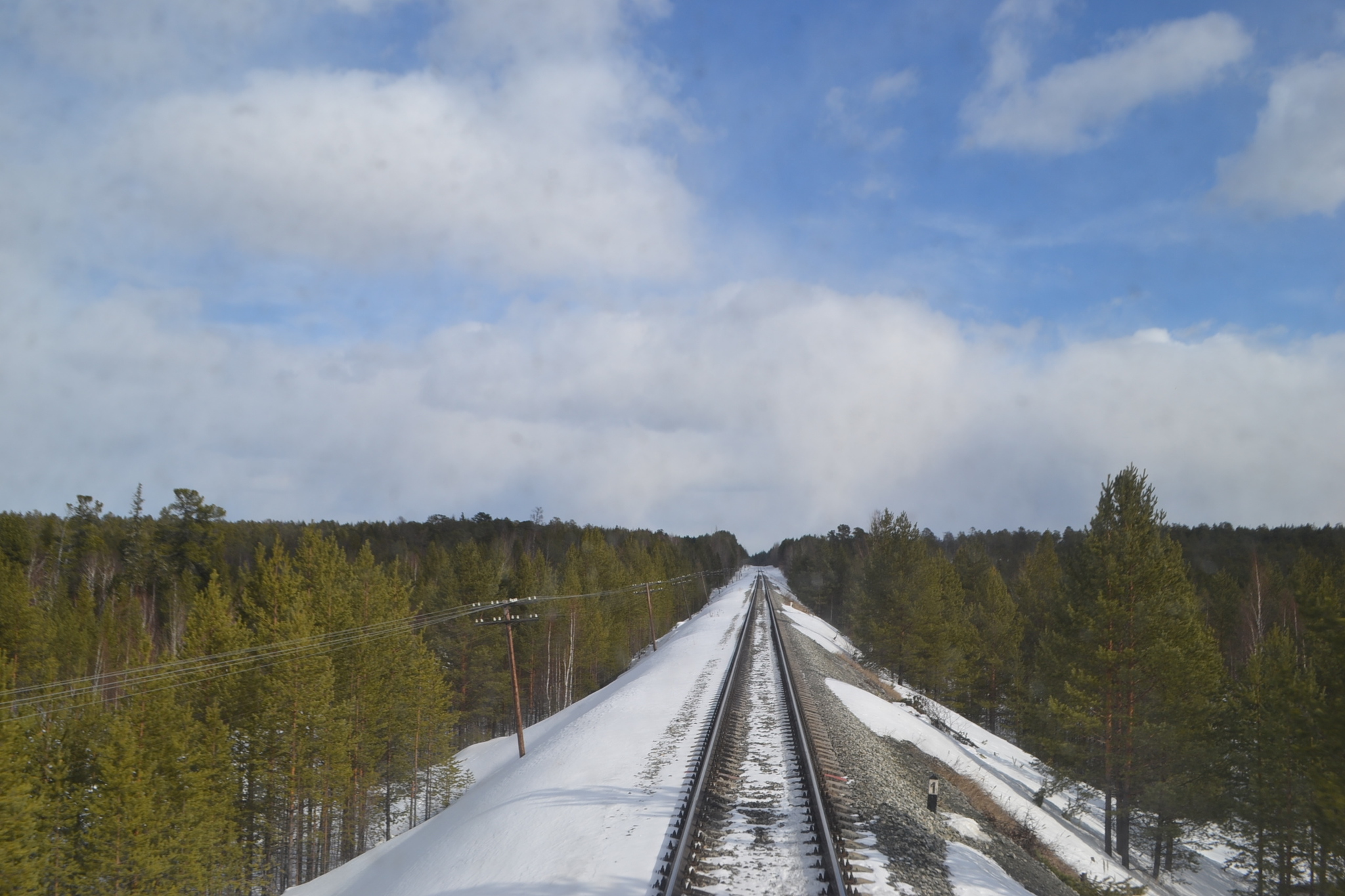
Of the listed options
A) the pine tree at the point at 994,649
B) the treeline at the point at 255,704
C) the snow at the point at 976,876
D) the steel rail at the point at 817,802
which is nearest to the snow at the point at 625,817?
the snow at the point at 976,876

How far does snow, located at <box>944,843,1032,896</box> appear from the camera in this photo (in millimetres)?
8867

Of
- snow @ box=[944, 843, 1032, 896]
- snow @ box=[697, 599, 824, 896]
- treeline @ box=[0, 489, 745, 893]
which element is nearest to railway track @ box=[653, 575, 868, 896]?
snow @ box=[697, 599, 824, 896]

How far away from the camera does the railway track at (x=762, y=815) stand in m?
8.43

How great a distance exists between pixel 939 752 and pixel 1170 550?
10133 mm

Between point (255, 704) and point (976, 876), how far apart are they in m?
23.5

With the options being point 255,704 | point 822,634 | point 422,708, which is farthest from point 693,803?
point 822,634

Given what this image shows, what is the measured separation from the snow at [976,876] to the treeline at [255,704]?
19.6 m

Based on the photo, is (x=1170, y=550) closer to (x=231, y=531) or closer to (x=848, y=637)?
(x=848, y=637)

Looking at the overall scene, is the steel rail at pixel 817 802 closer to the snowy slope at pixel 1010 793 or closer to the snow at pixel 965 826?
the snowy slope at pixel 1010 793

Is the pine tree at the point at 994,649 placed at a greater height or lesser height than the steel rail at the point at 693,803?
lesser

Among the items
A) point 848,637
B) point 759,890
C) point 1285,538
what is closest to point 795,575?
point 848,637

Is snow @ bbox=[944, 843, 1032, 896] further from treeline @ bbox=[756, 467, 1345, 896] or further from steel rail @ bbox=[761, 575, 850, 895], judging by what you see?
treeline @ bbox=[756, 467, 1345, 896]

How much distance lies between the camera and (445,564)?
5809cm

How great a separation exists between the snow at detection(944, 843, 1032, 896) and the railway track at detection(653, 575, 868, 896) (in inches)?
53.1
